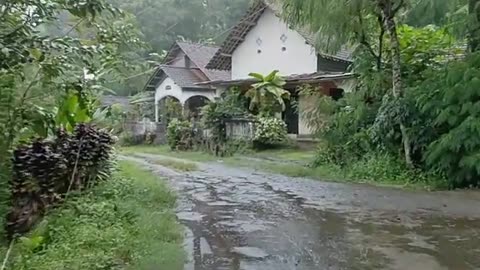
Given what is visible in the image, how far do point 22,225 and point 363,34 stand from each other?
32.1 ft

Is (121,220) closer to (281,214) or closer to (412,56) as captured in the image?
(281,214)

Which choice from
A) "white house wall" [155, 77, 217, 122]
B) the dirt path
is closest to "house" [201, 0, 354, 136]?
"white house wall" [155, 77, 217, 122]

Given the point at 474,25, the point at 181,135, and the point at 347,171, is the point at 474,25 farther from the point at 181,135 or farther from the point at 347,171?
the point at 181,135

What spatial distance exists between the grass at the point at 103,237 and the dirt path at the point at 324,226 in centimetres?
34

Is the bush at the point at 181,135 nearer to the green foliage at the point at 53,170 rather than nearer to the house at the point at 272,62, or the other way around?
the house at the point at 272,62

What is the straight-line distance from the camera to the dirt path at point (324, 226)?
6477 mm

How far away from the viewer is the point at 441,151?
1194 cm

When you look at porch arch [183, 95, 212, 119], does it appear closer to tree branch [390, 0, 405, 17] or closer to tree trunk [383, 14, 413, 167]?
tree trunk [383, 14, 413, 167]

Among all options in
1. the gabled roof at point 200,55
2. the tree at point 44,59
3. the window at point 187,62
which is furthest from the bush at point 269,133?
the tree at point 44,59

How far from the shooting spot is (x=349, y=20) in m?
13.6

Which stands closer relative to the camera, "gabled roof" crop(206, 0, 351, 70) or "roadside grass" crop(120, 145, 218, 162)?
"roadside grass" crop(120, 145, 218, 162)

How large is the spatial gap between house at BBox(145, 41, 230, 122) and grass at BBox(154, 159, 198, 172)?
8.94 meters

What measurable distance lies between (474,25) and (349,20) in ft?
9.28

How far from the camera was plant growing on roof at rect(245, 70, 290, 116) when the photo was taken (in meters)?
22.6
